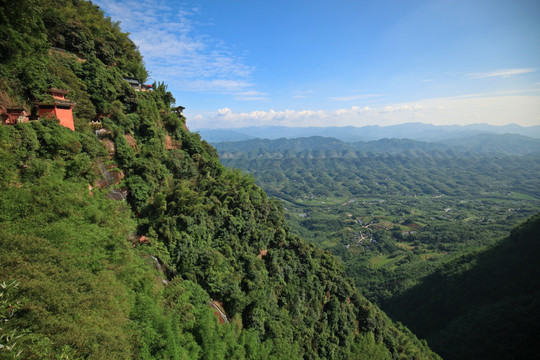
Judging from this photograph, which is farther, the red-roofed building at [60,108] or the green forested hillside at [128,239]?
the red-roofed building at [60,108]

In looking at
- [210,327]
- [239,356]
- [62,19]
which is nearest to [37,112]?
[62,19]

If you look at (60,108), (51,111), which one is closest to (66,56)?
(60,108)

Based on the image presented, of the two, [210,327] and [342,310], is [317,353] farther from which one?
[210,327]

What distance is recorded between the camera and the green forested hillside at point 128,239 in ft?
28.1

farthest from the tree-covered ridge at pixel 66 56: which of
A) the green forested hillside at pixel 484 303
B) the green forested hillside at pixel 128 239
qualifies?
the green forested hillside at pixel 484 303

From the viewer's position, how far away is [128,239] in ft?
52.9

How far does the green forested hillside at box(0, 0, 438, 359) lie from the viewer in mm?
8570

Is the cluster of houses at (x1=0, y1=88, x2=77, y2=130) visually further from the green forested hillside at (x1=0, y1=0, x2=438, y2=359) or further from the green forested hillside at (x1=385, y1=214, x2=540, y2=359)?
the green forested hillside at (x1=385, y1=214, x2=540, y2=359)

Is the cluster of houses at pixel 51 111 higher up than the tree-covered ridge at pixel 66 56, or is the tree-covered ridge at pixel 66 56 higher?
the tree-covered ridge at pixel 66 56

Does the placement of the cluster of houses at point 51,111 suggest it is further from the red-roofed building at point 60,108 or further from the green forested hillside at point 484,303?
the green forested hillside at point 484,303

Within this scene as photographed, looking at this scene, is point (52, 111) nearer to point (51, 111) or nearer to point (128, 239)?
point (51, 111)

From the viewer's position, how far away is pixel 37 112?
15539 mm

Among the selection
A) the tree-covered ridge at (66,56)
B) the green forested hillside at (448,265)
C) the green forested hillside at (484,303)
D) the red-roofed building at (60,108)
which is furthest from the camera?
the green forested hillside at (448,265)

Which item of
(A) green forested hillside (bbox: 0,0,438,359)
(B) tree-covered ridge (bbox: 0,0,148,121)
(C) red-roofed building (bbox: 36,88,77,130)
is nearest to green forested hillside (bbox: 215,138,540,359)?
(A) green forested hillside (bbox: 0,0,438,359)
